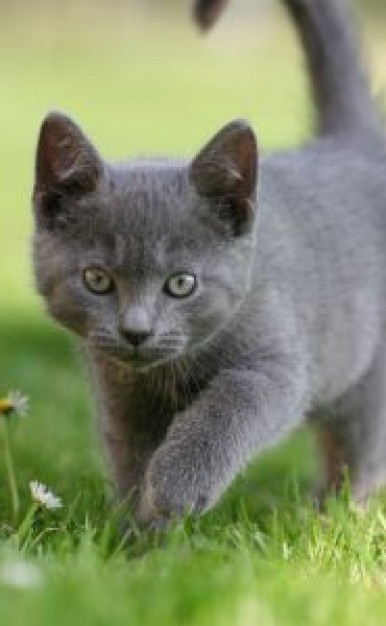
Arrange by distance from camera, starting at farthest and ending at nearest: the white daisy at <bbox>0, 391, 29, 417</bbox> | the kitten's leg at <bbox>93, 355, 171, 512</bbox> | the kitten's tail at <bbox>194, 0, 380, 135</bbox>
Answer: the kitten's tail at <bbox>194, 0, 380, 135</bbox>
the kitten's leg at <bbox>93, 355, 171, 512</bbox>
the white daisy at <bbox>0, 391, 29, 417</bbox>

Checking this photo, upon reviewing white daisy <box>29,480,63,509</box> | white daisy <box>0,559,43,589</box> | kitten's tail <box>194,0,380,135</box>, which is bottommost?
white daisy <box>29,480,63,509</box>

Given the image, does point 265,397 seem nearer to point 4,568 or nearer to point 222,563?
point 222,563

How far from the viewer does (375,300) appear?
15.4 feet

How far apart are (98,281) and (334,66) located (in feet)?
6.40

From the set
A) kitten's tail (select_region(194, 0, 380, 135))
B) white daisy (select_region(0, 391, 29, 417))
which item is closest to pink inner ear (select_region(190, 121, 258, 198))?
white daisy (select_region(0, 391, 29, 417))

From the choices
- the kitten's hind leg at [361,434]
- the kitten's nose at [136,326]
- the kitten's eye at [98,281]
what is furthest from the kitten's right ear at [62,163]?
the kitten's hind leg at [361,434]

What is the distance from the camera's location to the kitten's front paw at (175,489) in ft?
10.9

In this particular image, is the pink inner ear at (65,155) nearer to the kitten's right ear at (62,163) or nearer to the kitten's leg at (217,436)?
the kitten's right ear at (62,163)

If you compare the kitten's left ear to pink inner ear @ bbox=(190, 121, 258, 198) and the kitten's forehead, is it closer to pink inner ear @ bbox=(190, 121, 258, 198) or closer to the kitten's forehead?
the kitten's forehead

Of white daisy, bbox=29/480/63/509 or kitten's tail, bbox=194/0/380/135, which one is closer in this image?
white daisy, bbox=29/480/63/509

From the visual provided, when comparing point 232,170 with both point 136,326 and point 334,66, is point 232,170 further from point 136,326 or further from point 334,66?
point 334,66

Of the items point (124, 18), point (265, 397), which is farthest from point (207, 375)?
point (124, 18)

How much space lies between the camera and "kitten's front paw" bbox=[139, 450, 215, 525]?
10.9 ft

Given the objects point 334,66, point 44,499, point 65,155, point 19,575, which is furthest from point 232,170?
point 334,66
